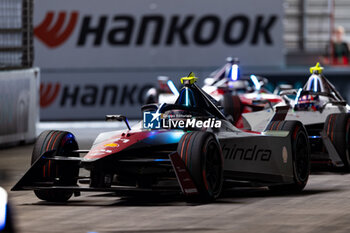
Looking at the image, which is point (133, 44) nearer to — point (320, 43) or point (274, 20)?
point (274, 20)

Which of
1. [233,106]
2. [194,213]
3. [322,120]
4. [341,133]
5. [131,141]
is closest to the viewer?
[194,213]

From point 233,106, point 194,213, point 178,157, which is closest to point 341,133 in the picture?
point 233,106

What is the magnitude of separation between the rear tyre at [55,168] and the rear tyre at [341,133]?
15.5 ft

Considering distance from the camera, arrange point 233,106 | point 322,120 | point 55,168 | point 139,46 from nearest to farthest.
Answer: point 55,168 < point 322,120 < point 233,106 < point 139,46

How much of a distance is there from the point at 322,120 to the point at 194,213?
19.5 ft

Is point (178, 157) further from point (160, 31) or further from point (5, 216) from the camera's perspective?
point (160, 31)

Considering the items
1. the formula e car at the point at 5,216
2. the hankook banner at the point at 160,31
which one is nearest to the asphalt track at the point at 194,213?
the formula e car at the point at 5,216

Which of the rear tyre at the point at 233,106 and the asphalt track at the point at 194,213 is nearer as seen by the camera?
the asphalt track at the point at 194,213

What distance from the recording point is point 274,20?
31.9m

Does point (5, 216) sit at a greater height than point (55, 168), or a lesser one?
greater

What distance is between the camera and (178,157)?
11.1 metres

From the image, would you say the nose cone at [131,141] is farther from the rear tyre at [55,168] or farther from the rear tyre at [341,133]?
the rear tyre at [341,133]

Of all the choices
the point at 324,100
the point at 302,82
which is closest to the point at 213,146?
the point at 324,100

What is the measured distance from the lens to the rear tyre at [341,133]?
1542 cm
